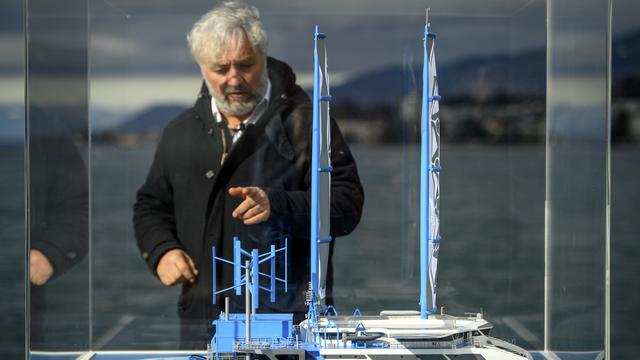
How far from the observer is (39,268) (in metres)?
10.3

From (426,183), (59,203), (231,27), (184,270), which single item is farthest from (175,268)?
(426,183)

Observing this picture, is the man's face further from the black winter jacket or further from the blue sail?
the blue sail

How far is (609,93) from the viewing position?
993cm

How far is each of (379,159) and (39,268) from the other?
3.72 meters

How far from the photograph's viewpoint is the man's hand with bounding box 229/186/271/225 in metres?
10.3

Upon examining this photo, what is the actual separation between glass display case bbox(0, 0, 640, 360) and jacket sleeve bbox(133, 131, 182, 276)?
93 millimetres

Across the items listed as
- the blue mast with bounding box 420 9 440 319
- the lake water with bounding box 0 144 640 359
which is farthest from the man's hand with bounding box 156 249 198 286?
the blue mast with bounding box 420 9 440 319

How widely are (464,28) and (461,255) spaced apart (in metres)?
Result: 2.45

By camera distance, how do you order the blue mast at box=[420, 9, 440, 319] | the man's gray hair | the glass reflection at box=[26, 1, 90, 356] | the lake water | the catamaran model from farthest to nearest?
the lake water, the man's gray hair, the glass reflection at box=[26, 1, 90, 356], the blue mast at box=[420, 9, 440, 319], the catamaran model

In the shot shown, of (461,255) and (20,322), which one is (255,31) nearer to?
(461,255)

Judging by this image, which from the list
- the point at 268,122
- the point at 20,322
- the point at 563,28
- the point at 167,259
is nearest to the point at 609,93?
the point at 563,28

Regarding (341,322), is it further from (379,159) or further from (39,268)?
(39,268)

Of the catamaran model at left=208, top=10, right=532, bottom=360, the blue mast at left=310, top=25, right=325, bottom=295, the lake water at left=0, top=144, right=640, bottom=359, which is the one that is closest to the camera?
the catamaran model at left=208, top=10, right=532, bottom=360

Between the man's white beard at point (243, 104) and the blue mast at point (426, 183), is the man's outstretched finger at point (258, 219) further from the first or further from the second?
the blue mast at point (426, 183)
